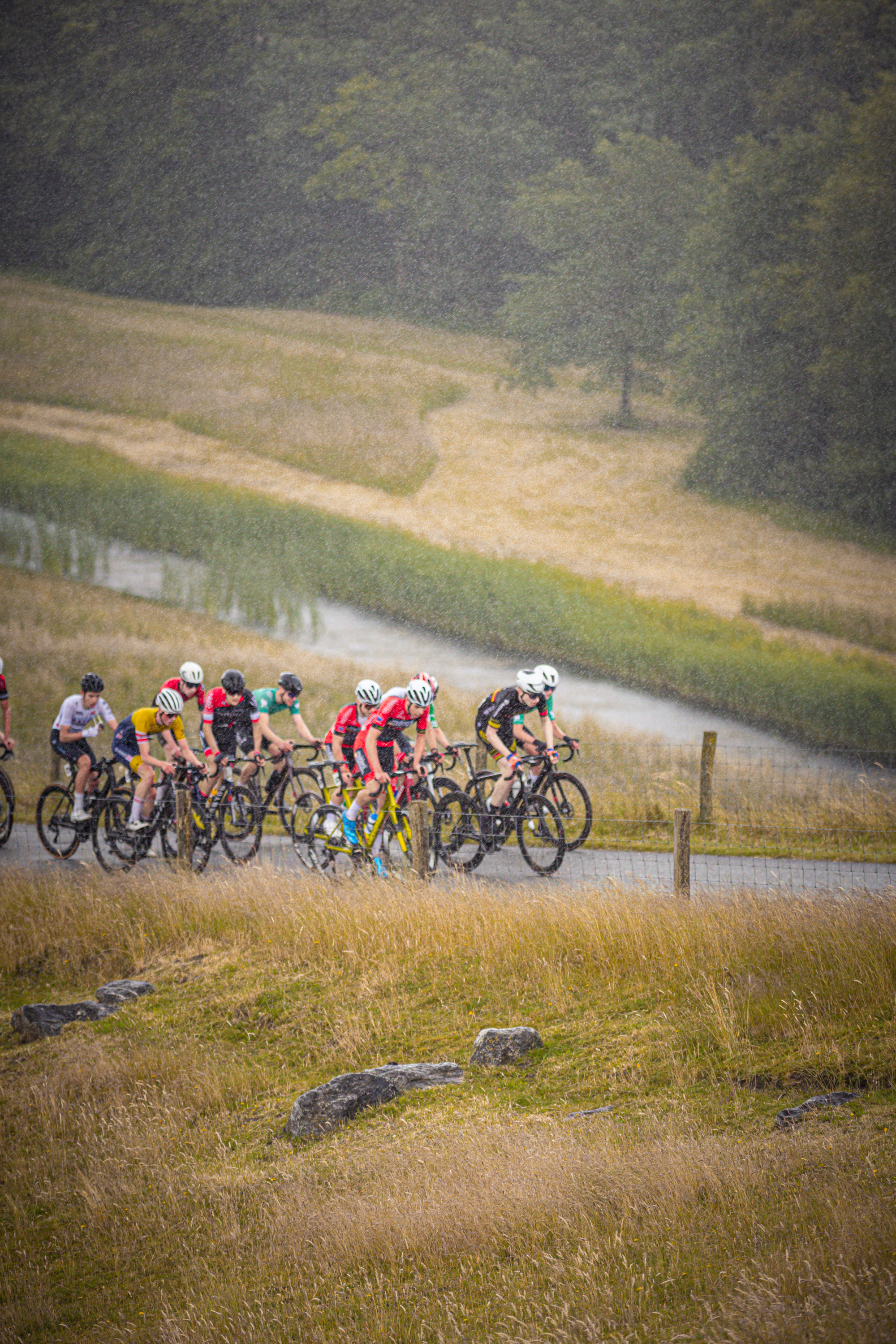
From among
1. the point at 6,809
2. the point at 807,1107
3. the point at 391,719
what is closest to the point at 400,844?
the point at 391,719

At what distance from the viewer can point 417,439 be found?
41000mm

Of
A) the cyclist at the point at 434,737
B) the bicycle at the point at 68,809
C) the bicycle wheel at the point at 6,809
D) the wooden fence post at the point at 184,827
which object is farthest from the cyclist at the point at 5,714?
the cyclist at the point at 434,737

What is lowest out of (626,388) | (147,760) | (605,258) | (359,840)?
(359,840)

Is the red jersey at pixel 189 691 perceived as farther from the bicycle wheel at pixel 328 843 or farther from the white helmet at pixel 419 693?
the white helmet at pixel 419 693

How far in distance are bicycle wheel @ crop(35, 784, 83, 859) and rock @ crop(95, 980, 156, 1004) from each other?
165 inches

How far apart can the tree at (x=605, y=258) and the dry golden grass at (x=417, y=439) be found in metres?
1.40

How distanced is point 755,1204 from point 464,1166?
1.45 m

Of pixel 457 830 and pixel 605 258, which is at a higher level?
pixel 605 258

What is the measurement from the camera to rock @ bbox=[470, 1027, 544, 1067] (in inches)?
291


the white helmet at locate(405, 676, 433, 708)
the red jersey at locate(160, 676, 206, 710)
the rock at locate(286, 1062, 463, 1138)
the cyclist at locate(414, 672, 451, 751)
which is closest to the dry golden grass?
the cyclist at locate(414, 672, 451, 751)

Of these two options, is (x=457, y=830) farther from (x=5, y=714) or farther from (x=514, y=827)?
(x=5, y=714)

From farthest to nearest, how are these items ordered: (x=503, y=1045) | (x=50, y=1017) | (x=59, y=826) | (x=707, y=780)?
(x=707, y=780), (x=59, y=826), (x=50, y=1017), (x=503, y=1045)

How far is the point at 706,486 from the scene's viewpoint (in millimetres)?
38062

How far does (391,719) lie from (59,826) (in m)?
4.95
